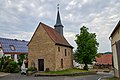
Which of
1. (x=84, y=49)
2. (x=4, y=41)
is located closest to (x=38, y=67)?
(x=84, y=49)

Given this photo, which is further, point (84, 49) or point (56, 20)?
point (56, 20)

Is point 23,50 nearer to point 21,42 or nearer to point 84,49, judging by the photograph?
point 21,42

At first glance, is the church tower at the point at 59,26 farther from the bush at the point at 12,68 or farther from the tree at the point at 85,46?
the bush at the point at 12,68

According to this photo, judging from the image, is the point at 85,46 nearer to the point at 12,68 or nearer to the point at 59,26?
the point at 59,26

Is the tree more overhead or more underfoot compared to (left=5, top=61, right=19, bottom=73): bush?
more overhead

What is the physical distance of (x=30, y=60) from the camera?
35.5m

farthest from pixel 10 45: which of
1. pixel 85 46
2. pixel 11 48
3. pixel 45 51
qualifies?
pixel 85 46

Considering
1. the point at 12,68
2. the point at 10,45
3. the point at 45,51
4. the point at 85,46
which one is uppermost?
the point at 10,45

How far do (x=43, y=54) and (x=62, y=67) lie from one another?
16.7ft

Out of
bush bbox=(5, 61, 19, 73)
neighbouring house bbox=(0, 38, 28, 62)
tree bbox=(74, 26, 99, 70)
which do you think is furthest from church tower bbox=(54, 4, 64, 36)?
neighbouring house bbox=(0, 38, 28, 62)

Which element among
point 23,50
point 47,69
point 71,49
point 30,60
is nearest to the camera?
point 47,69

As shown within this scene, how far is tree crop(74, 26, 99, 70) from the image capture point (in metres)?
41.6

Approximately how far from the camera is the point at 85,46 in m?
42.0

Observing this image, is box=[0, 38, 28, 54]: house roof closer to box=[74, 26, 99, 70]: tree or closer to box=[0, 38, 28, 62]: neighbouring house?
box=[0, 38, 28, 62]: neighbouring house
